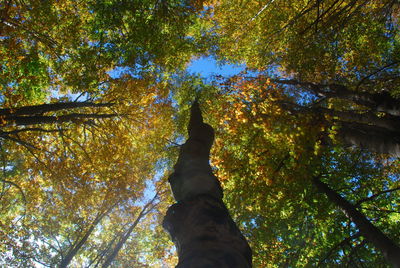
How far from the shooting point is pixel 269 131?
244 inches

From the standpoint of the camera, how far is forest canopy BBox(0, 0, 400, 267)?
650 cm

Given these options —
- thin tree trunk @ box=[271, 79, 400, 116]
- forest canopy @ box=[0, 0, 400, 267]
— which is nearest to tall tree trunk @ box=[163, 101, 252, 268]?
forest canopy @ box=[0, 0, 400, 267]

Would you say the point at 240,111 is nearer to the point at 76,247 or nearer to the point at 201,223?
the point at 201,223

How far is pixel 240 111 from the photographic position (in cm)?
750

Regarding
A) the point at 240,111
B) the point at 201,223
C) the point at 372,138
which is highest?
the point at 240,111

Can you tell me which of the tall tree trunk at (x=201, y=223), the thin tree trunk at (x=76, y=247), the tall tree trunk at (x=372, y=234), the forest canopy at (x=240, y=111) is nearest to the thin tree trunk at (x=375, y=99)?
the forest canopy at (x=240, y=111)

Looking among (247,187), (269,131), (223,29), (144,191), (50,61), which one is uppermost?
(223,29)

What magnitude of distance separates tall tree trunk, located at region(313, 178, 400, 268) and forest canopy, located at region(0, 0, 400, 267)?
4cm

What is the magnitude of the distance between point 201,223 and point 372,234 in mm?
5538

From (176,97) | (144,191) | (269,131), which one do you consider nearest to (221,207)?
(269,131)

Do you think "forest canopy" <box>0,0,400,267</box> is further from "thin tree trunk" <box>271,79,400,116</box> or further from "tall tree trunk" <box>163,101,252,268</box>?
"tall tree trunk" <box>163,101,252,268</box>

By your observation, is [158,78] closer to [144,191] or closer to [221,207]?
[144,191]

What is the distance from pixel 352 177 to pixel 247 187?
14.3ft

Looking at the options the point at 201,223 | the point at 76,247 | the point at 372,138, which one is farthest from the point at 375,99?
the point at 76,247
